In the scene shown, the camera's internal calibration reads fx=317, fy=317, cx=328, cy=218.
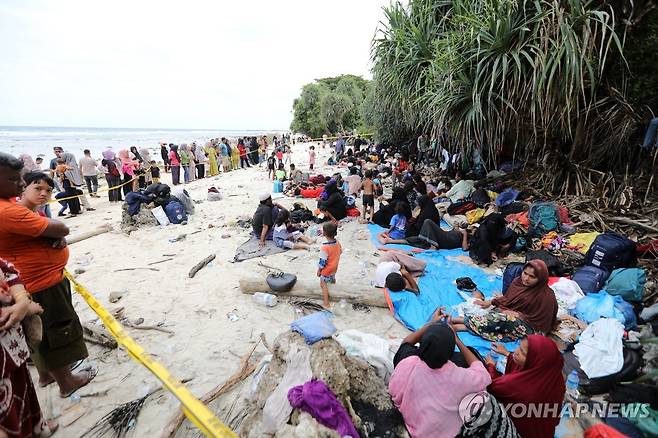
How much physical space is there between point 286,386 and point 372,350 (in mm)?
921

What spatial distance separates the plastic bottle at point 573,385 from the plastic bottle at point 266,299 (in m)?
3.31

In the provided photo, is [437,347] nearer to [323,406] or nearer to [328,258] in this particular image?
[323,406]

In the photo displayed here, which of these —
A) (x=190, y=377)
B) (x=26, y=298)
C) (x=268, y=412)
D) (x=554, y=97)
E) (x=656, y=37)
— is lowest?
(x=190, y=377)

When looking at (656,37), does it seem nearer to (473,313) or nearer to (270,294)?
(473,313)

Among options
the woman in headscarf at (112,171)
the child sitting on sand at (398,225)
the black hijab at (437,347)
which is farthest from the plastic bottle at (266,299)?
the woman in headscarf at (112,171)

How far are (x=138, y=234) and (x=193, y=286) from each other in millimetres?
3449

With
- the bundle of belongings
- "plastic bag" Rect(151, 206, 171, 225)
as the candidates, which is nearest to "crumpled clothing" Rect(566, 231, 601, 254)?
the bundle of belongings

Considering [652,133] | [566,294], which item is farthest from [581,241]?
[652,133]

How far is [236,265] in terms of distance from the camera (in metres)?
5.68

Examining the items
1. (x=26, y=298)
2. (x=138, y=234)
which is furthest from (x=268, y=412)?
(x=138, y=234)

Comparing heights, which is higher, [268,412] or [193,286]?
[268,412]

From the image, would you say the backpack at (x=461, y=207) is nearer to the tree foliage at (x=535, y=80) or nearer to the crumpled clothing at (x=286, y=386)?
the tree foliage at (x=535, y=80)

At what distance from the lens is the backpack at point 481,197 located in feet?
26.4

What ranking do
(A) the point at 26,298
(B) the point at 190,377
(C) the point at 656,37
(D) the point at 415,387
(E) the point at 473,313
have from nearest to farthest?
(A) the point at 26,298, (D) the point at 415,387, (B) the point at 190,377, (E) the point at 473,313, (C) the point at 656,37
